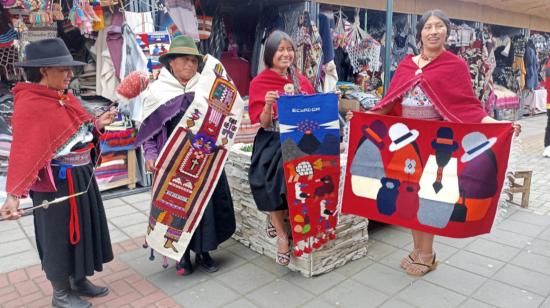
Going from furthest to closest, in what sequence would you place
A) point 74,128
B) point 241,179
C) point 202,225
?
point 241,179 → point 202,225 → point 74,128

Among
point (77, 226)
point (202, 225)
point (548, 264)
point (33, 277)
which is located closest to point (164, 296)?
point (202, 225)

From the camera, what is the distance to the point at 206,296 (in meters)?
2.82

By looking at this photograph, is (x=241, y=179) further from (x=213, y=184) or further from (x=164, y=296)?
(x=164, y=296)

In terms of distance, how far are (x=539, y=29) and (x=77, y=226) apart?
39.0ft

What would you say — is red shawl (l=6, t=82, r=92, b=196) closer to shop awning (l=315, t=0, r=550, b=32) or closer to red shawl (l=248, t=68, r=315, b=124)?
red shawl (l=248, t=68, r=315, b=124)

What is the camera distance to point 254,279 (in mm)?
3033

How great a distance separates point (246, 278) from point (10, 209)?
157cm

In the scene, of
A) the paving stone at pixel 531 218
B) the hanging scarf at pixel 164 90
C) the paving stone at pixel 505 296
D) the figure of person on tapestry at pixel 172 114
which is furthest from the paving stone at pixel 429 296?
the hanging scarf at pixel 164 90

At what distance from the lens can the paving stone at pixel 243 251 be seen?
134 inches

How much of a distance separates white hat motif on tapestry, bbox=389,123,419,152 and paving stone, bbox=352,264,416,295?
93 centimetres

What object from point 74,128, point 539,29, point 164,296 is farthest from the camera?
point 539,29

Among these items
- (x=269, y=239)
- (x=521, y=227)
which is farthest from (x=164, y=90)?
(x=521, y=227)

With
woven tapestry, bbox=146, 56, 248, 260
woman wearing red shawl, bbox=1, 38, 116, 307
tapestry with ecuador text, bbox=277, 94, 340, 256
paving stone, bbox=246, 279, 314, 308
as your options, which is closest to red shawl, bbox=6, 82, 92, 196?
woman wearing red shawl, bbox=1, 38, 116, 307

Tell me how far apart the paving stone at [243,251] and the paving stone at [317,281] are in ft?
1.40
